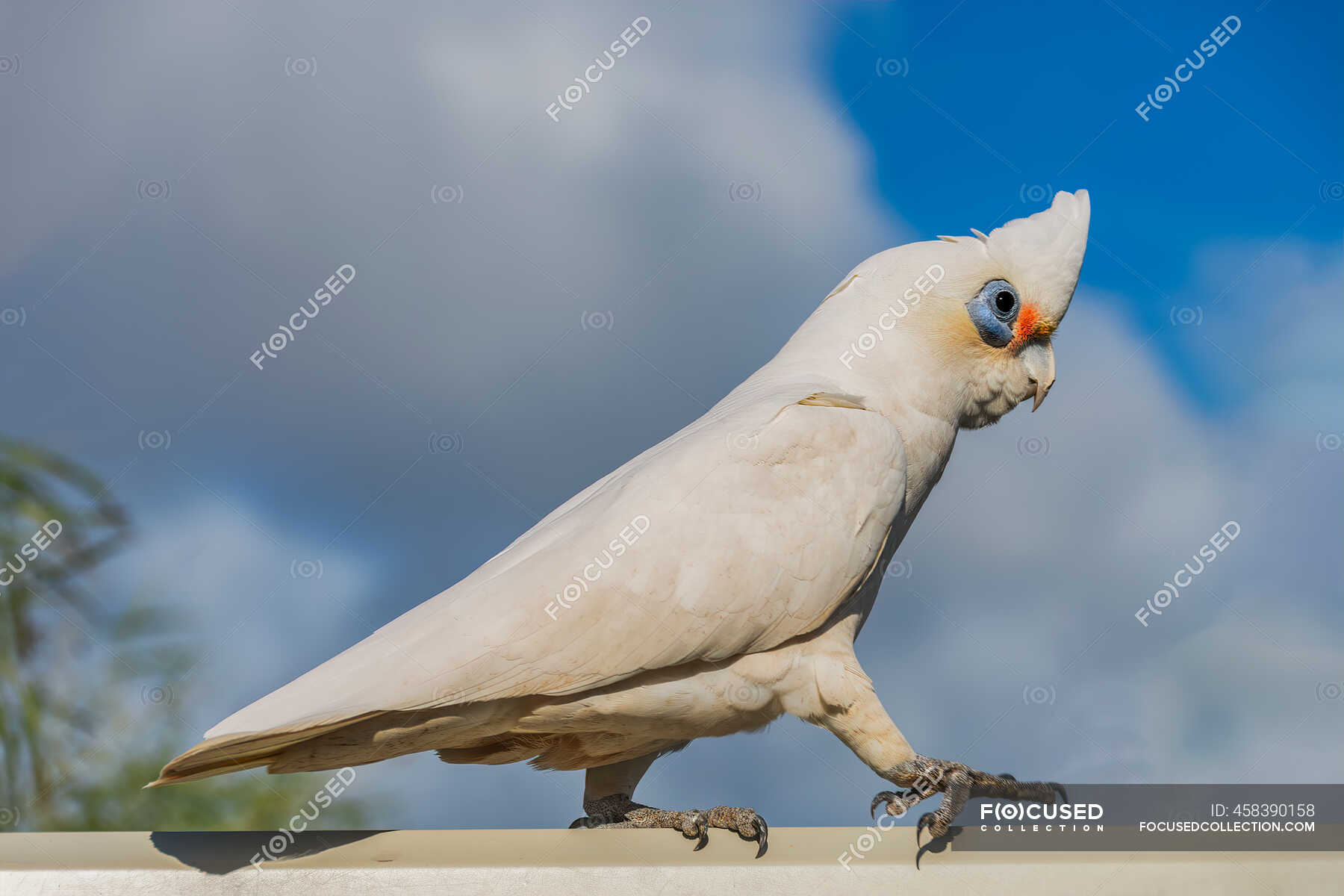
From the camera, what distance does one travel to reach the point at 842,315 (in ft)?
12.3

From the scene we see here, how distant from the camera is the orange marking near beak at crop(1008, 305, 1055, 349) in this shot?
3.64 meters

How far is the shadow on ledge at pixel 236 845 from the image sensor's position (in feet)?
7.83

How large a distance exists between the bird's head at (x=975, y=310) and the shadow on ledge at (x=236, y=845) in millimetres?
2363

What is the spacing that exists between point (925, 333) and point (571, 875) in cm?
228

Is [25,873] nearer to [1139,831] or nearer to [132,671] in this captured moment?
[1139,831]

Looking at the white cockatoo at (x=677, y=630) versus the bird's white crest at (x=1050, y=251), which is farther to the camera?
the bird's white crest at (x=1050, y=251)

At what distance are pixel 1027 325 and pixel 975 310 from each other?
0.24 meters

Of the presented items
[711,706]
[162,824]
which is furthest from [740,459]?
[162,824]
